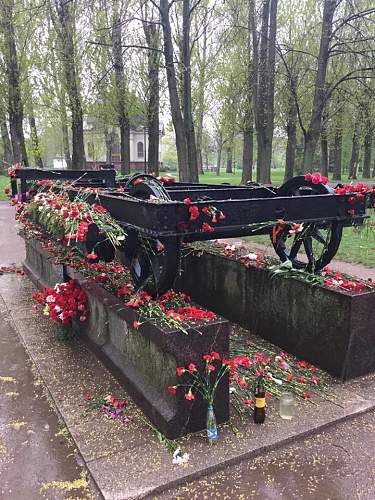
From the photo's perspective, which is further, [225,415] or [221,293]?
[221,293]

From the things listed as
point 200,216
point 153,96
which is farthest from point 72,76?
point 200,216

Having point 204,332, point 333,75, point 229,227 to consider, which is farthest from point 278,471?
point 333,75

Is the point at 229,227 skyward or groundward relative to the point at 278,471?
skyward

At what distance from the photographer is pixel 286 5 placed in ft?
73.8

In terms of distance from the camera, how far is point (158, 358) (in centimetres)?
299

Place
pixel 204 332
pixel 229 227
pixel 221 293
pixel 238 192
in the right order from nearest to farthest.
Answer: pixel 204 332, pixel 229 227, pixel 238 192, pixel 221 293

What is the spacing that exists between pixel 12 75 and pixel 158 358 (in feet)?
71.7

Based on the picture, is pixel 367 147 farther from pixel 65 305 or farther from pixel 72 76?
pixel 65 305

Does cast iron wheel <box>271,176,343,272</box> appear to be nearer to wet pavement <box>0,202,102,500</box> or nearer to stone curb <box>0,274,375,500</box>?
stone curb <box>0,274,375,500</box>

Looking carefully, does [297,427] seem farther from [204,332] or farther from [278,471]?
[204,332]

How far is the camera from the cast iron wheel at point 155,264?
2996mm

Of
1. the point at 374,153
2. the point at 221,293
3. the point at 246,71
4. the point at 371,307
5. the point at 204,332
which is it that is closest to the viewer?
the point at 204,332

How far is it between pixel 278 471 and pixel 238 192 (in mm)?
2493

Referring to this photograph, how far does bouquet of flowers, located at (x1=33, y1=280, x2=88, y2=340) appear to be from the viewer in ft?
13.6
